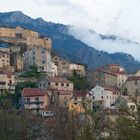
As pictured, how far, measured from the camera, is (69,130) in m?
42.5

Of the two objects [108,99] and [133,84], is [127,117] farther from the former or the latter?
[133,84]

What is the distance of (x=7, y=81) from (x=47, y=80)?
7125mm

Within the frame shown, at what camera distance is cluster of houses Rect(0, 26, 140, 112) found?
9225 cm

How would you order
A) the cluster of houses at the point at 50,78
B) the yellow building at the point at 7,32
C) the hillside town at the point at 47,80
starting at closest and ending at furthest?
the hillside town at the point at 47,80 → the cluster of houses at the point at 50,78 → the yellow building at the point at 7,32

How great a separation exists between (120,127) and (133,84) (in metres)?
79.3

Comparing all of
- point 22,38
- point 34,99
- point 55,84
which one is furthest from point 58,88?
point 22,38

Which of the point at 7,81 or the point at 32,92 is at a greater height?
the point at 7,81

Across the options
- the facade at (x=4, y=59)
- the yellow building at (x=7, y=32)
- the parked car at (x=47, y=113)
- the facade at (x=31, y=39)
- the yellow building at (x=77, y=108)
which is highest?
the yellow building at (x=7, y=32)

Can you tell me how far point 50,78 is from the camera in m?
102

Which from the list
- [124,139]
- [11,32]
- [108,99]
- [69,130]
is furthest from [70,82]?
[124,139]

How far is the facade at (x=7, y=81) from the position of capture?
314 feet

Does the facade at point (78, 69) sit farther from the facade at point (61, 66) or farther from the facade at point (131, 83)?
the facade at point (131, 83)

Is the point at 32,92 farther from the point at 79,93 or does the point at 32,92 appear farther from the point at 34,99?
the point at 79,93

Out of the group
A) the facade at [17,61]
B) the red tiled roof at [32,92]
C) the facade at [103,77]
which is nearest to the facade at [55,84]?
the red tiled roof at [32,92]
